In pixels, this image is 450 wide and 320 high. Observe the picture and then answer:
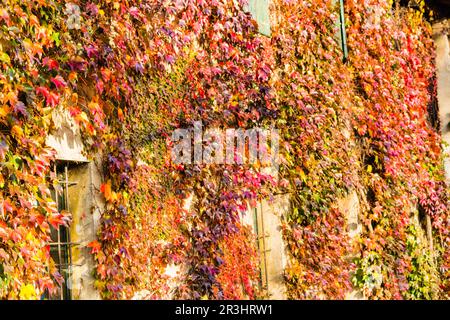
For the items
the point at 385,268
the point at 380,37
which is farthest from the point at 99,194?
the point at 380,37

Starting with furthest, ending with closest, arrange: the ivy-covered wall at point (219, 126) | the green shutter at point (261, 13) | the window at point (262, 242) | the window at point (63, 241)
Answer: the window at point (262, 242) → the green shutter at point (261, 13) → the window at point (63, 241) → the ivy-covered wall at point (219, 126)

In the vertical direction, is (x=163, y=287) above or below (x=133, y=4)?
below

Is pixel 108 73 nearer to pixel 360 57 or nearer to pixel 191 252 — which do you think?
pixel 191 252

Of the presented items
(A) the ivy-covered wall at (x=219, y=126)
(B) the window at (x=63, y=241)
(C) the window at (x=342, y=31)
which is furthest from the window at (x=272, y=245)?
(B) the window at (x=63, y=241)

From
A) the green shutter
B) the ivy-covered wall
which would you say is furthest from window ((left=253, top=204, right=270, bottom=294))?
the green shutter

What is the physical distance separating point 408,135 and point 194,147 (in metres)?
4.26

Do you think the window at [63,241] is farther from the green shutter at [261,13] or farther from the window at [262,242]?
the green shutter at [261,13]

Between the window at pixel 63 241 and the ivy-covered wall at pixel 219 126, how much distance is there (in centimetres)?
21

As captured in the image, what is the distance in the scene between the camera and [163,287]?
201 inches

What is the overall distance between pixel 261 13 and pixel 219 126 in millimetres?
1520

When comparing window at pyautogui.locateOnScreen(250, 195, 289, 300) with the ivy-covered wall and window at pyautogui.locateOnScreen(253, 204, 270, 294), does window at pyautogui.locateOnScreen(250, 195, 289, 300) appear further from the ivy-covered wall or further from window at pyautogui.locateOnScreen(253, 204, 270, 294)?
the ivy-covered wall

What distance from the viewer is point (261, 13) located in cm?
675

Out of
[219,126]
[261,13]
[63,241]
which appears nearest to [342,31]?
[261,13]

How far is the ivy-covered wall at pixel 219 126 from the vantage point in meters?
4.00
